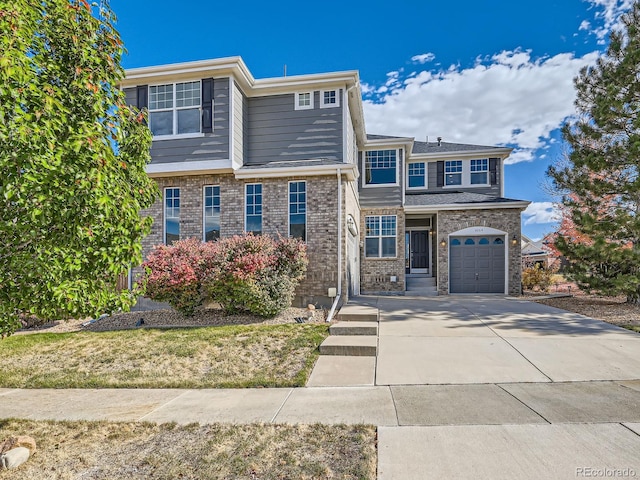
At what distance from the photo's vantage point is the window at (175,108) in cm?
1067

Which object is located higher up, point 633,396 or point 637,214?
point 637,214

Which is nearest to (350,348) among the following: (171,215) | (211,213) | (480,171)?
(211,213)

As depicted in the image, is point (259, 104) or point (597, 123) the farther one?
point (259, 104)

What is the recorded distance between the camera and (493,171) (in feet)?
53.8

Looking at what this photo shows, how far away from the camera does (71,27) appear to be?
119 inches

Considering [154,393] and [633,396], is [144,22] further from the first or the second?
[633,396]

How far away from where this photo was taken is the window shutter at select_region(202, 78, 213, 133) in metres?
10.5

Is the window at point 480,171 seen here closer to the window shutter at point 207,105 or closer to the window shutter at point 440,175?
the window shutter at point 440,175

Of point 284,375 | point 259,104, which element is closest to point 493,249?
point 259,104

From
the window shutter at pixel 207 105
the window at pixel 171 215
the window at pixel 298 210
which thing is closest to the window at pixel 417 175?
the window at pixel 298 210

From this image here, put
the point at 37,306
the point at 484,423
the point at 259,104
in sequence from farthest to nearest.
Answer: the point at 259,104 < the point at 484,423 < the point at 37,306

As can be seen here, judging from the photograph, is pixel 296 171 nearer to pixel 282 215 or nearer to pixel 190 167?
pixel 282 215

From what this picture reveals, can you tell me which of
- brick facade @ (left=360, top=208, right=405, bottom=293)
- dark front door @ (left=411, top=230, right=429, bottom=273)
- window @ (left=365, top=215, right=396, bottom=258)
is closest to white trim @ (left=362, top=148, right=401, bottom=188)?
brick facade @ (left=360, top=208, right=405, bottom=293)

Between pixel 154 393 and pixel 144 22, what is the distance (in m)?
9.90
